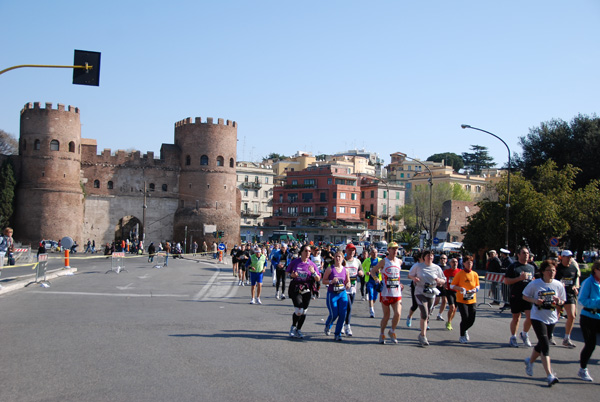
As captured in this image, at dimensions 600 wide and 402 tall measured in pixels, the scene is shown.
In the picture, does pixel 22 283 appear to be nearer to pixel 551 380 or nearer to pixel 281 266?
pixel 281 266

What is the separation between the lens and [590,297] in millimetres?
8703

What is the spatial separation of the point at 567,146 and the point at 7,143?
75308 mm

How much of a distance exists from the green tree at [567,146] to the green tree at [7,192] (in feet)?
155

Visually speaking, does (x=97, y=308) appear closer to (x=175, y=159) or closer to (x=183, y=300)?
(x=183, y=300)

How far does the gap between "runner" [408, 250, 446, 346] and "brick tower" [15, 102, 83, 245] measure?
55066 millimetres

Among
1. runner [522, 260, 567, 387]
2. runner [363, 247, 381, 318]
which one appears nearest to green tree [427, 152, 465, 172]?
runner [363, 247, 381, 318]

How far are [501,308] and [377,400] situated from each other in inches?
443

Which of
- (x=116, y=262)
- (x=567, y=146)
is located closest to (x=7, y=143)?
(x=116, y=262)

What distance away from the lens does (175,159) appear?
70.4m

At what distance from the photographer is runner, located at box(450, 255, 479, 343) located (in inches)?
444

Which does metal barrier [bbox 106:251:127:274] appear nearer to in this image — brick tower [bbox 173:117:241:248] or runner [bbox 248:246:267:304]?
runner [bbox 248:246:267:304]

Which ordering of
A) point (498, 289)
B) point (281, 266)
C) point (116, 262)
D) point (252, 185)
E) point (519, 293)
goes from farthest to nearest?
point (252, 185), point (116, 262), point (281, 266), point (498, 289), point (519, 293)

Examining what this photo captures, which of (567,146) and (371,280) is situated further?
(567,146)

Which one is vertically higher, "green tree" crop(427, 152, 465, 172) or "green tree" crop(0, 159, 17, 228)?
"green tree" crop(427, 152, 465, 172)
